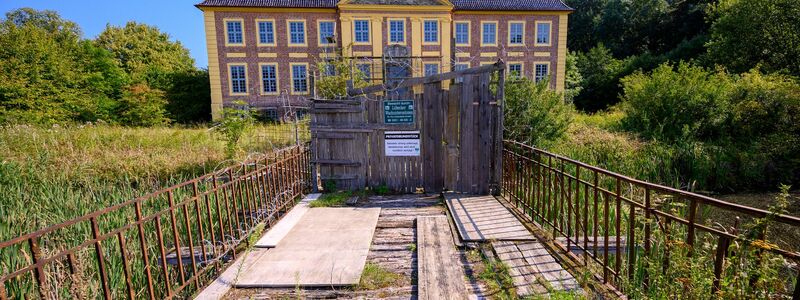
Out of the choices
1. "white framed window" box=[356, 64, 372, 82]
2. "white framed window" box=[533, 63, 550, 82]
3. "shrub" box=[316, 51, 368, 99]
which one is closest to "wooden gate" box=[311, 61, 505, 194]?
"shrub" box=[316, 51, 368, 99]

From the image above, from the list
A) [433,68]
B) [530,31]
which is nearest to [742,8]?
[530,31]

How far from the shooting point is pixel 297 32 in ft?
78.4

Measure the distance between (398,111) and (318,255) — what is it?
129 inches

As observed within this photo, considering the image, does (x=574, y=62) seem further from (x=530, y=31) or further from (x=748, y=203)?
(x=748, y=203)

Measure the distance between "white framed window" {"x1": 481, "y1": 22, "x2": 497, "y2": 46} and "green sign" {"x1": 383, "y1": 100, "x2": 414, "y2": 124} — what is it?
20.7 meters

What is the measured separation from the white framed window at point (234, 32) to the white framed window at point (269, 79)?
205 centimetres

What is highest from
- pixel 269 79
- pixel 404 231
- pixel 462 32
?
pixel 462 32

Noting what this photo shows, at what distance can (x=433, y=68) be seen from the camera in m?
24.6

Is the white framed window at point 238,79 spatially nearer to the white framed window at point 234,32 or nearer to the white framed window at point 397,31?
the white framed window at point 234,32

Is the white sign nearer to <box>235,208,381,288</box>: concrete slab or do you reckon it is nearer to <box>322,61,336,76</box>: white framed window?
<box>235,208,381,288</box>: concrete slab

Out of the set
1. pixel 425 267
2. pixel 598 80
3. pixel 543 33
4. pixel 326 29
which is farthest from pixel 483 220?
pixel 598 80

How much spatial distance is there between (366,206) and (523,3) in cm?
2333

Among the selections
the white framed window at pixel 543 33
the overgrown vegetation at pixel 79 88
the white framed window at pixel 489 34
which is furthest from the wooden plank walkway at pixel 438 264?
the white framed window at pixel 543 33

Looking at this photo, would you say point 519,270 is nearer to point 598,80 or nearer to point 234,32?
point 234,32
